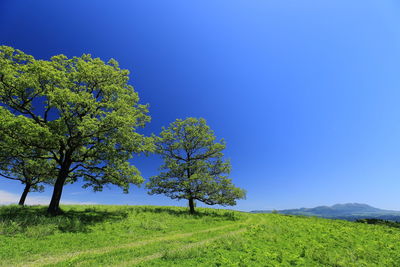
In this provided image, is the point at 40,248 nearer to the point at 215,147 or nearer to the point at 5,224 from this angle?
the point at 5,224

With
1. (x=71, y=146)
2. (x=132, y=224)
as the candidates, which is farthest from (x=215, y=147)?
(x=71, y=146)

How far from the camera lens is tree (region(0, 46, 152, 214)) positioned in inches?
734

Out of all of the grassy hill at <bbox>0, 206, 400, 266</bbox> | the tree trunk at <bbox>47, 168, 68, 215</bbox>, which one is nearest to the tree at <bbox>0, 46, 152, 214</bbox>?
the tree trunk at <bbox>47, 168, 68, 215</bbox>

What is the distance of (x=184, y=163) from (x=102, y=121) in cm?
1485

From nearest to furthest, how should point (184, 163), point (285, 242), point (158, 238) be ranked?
point (285, 242), point (158, 238), point (184, 163)

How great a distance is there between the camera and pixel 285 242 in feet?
48.5

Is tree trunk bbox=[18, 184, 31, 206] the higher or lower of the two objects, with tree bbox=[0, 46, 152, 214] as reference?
lower

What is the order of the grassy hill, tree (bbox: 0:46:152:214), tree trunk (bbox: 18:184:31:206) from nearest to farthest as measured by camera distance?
1. the grassy hill
2. tree (bbox: 0:46:152:214)
3. tree trunk (bbox: 18:184:31:206)

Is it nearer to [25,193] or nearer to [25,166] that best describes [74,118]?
[25,166]

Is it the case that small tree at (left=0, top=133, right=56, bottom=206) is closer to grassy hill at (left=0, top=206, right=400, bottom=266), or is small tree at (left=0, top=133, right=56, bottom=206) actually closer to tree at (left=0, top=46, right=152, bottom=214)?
tree at (left=0, top=46, right=152, bottom=214)

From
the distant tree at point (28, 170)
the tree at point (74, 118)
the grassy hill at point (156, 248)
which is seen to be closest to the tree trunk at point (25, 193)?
the distant tree at point (28, 170)

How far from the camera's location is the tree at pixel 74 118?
61.2 feet

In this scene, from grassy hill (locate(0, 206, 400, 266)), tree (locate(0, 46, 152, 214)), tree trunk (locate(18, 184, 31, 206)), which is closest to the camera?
grassy hill (locate(0, 206, 400, 266))

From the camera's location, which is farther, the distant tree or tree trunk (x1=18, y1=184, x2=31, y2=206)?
tree trunk (x1=18, y1=184, x2=31, y2=206)
